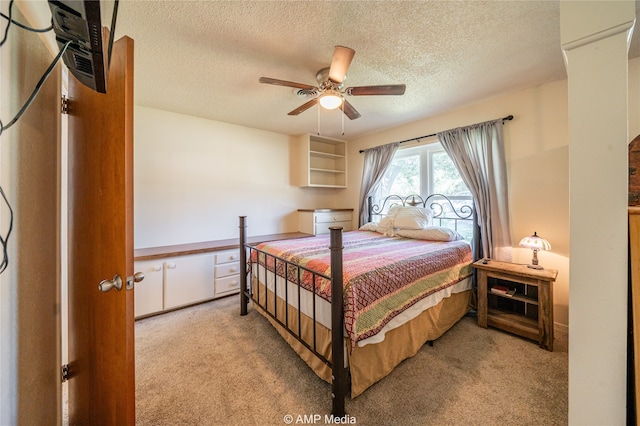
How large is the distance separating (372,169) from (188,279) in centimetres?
308

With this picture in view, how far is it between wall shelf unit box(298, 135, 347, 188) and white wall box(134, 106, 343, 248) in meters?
0.29

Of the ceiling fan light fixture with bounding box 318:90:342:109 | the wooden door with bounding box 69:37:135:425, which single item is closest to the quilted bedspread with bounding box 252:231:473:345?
the wooden door with bounding box 69:37:135:425

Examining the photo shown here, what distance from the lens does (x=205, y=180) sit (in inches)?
133

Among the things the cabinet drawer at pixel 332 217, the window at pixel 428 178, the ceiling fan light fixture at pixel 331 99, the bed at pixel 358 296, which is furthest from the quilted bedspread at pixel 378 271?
the cabinet drawer at pixel 332 217

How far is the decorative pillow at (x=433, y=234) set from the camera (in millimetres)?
2684

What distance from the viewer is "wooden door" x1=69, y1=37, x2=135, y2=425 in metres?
0.94

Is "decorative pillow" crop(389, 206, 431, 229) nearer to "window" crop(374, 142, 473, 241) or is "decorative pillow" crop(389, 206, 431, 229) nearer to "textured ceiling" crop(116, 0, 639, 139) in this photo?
"window" crop(374, 142, 473, 241)

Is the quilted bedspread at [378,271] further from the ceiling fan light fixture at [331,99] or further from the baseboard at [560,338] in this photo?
the ceiling fan light fixture at [331,99]

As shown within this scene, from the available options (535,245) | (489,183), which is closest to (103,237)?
(535,245)

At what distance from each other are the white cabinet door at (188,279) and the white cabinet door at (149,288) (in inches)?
2.6

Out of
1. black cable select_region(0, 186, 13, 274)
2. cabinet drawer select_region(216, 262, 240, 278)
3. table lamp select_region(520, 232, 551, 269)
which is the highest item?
black cable select_region(0, 186, 13, 274)

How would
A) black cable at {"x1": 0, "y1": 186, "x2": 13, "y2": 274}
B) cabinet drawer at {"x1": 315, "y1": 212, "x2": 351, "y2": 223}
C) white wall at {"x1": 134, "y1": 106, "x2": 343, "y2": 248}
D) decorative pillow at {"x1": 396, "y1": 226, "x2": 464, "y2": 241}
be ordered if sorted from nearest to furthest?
1. black cable at {"x1": 0, "y1": 186, "x2": 13, "y2": 274}
2. decorative pillow at {"x1": 396, "y1": 226, "x2": 464, "y2": 241}
3. white wall at {"x1": 134, "y1": 106, "x2": 343, "y2": 248}
4. cabinet drawer at {"x1": 315, "y1": 212, "x2": 351, "y2": 223}

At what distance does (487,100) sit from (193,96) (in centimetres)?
333

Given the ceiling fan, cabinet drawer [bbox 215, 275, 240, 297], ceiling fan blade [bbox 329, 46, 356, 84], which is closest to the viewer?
ceiling fan blade [bbox 329, 46, 356, 84]
